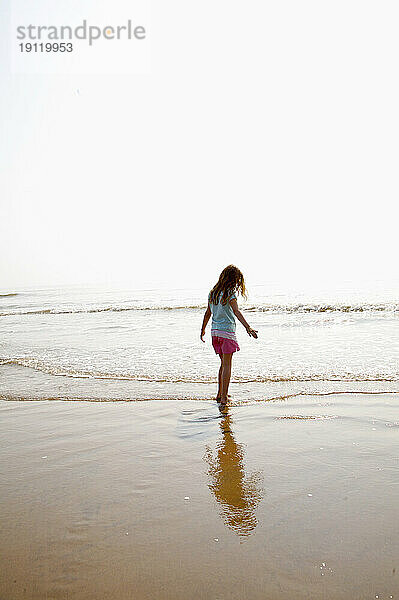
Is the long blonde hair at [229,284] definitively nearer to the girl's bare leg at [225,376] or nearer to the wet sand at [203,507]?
the girl's bare leg at [225,376]

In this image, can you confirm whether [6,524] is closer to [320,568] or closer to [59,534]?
[59,534]

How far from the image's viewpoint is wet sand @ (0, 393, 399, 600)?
2.42m

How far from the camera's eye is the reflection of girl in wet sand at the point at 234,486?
119 inches

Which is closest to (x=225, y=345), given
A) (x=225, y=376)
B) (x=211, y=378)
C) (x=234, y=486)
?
(x=225, y=376)

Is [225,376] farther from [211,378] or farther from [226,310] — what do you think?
[211,378]

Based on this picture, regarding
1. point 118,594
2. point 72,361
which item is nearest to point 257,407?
point 118,594

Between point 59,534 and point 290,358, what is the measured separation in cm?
707

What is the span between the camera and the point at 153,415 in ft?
18.5

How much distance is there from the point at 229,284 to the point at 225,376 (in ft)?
4.07

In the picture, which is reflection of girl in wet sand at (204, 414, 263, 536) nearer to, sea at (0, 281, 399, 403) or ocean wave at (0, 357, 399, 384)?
sea at (0, 281, 399, 403)

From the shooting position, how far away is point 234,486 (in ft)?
11.6

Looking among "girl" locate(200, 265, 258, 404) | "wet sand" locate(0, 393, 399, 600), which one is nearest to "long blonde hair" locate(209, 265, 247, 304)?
"girl" locate(200, 265, 258, 404)

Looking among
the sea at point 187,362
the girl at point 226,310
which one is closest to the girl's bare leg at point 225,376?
the girl at point 226,310

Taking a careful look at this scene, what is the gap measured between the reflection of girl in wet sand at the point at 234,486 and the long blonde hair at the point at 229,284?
2514 mm
